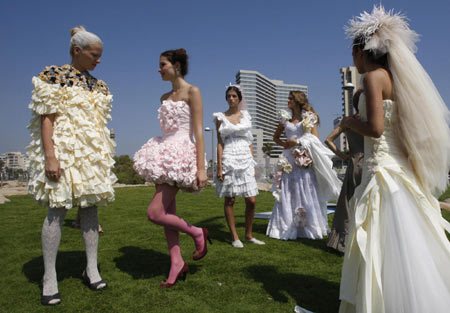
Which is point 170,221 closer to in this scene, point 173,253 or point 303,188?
point 173,253

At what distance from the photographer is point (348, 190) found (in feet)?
14.9

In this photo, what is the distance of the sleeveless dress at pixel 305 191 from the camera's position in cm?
541

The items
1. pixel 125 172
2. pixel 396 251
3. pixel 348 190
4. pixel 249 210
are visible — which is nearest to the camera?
pixel 396 251

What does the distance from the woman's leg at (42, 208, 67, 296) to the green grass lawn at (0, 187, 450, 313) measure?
0.17m

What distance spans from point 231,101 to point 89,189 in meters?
2.80

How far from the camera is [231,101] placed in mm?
5094

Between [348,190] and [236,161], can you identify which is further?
[236,161]

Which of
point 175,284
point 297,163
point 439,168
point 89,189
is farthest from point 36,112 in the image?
point 297,163

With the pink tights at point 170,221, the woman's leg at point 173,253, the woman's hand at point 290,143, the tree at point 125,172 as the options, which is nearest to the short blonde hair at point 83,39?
the pink tights at point 170,221

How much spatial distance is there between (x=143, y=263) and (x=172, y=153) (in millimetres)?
1618

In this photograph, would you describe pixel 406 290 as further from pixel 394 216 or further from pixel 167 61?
pixel 167 61

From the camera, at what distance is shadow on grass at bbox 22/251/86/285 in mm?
3480

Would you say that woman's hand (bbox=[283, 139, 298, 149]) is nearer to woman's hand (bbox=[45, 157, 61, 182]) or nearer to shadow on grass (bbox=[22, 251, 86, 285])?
shadow on grass (bbox=[22, 251, 86, 285])

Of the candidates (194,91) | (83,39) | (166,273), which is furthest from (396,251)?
(83,39)
